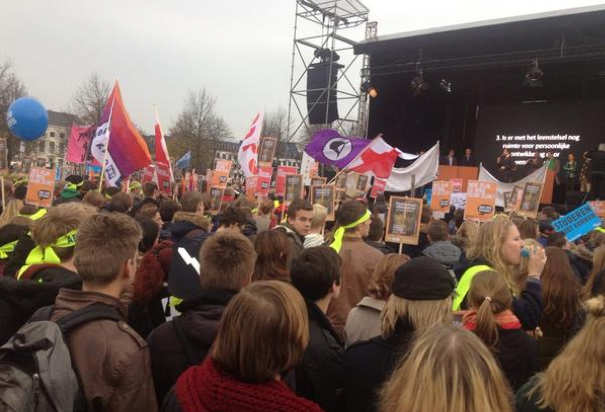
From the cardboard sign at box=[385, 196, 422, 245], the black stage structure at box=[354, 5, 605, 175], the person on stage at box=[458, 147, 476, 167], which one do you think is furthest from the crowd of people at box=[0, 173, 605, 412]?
the person on stage at box=[458, 147, 476, 167]

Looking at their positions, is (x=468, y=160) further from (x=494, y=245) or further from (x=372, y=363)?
(x=372, y=363)

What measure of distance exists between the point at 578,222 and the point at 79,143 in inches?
407

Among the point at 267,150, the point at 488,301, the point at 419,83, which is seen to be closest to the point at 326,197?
the point at 267,150

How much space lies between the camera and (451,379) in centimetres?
147

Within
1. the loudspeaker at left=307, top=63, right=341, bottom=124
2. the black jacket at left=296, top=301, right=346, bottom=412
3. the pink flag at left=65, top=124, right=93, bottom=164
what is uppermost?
the loudspeaker at left=307, top=63, right=341, bottom=124

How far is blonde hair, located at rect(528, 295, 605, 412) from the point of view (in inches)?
64.6

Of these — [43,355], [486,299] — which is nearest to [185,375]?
[43,355]

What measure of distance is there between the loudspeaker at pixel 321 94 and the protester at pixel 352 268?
15570 mm

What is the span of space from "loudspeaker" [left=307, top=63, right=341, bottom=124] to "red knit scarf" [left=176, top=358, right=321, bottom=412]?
18375mm

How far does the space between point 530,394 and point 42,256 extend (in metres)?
2.52

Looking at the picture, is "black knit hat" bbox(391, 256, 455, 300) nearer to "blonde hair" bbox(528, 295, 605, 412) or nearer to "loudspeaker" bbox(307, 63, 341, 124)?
"blonde hair" bbox(528, 295, 605, 412)

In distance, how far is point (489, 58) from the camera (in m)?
15.6

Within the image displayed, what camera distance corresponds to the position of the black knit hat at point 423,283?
2357 mm

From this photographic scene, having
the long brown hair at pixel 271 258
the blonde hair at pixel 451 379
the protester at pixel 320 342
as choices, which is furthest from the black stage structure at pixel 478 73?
the blonde hair at pixel 451 379
